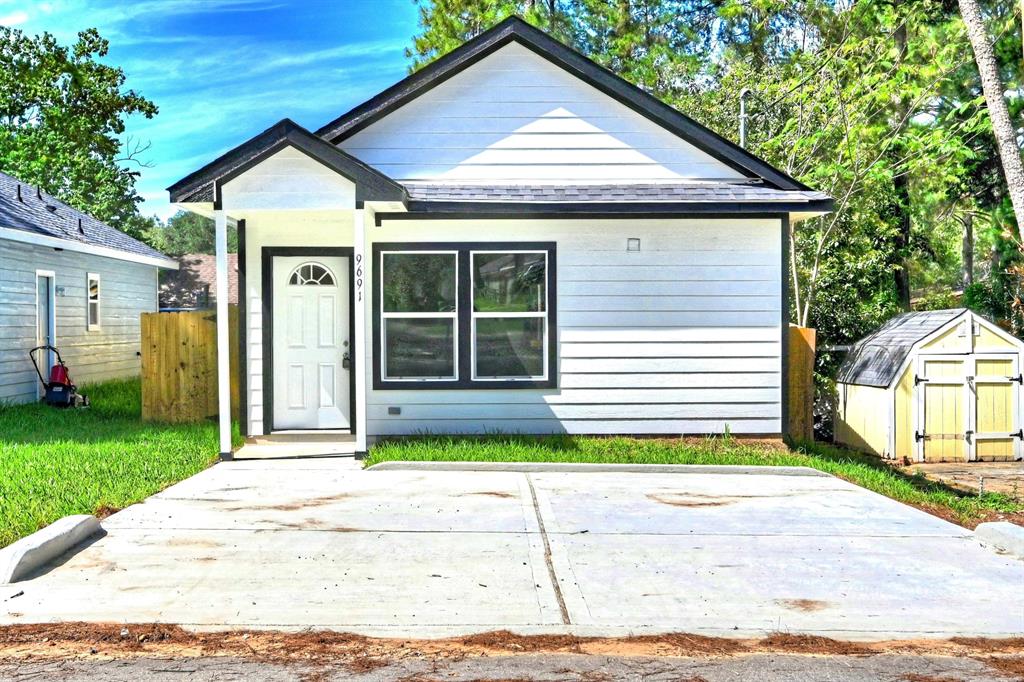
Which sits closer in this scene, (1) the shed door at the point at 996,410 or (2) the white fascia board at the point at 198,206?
(2) the white fascia board at the point at 198,206

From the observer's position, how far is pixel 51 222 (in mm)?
17688

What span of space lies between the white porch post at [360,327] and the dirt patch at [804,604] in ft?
18.9

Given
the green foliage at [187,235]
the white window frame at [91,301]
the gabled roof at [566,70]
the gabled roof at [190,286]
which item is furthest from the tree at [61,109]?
the green foliage at [187,235]

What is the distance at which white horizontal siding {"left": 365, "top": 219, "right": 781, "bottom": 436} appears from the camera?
1085 centimetres

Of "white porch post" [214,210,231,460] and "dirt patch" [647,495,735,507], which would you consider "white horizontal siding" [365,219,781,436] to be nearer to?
"white porch post" [214,210,231,460]

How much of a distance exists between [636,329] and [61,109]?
2769cm

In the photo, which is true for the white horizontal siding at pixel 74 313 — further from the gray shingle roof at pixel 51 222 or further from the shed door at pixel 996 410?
the shed door at pixel 996 410

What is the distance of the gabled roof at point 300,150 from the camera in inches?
371

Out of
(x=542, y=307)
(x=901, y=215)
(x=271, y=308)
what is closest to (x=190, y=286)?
(x=901, y=215)

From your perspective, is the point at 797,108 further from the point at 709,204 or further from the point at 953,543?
the point at 953,543

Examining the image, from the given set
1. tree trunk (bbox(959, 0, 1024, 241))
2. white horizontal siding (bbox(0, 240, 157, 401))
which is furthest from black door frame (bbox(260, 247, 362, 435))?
tree trunk (bbox(959, 0, 1024, 241))

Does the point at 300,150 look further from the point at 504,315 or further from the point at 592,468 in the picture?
the point at 592,468

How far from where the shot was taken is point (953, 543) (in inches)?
268

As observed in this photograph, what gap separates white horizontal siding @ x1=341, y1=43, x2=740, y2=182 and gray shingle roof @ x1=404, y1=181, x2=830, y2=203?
0.73 feet
